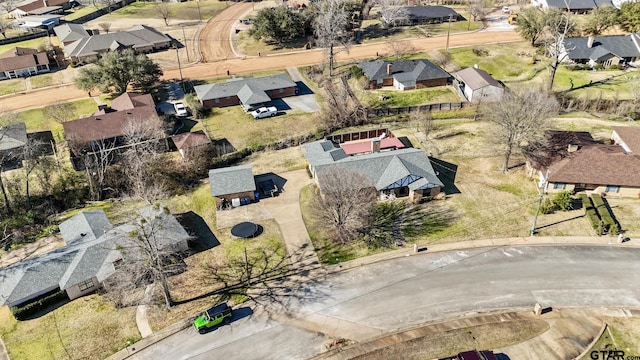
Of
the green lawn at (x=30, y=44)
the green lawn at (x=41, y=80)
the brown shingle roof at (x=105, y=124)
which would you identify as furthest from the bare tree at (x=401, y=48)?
the green lawn at (x=30, y=44)

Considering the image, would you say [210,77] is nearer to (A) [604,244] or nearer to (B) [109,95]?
(B) [109,95]

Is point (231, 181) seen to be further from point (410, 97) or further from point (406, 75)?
point (406, 75)

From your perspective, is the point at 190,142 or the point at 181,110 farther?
the point at 181,110

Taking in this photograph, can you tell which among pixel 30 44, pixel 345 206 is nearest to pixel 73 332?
pixel 345 206

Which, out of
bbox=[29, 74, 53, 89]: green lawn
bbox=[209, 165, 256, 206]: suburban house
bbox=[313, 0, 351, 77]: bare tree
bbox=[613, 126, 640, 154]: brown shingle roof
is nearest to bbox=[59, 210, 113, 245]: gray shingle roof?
bbox=[209, 165, 256, 206]: suburban house

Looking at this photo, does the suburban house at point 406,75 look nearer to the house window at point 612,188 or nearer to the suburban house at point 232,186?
the suburban house at point 232,186

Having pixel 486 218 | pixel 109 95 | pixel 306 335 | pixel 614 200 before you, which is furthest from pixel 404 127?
pixel 109 95
